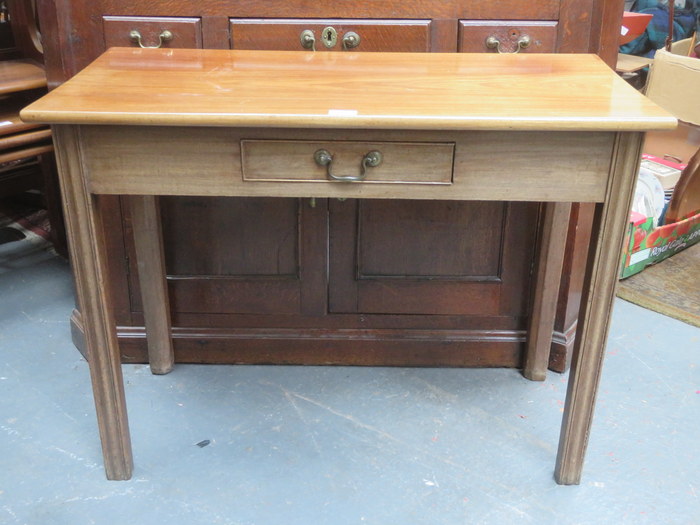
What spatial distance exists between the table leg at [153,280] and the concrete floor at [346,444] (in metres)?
0.07

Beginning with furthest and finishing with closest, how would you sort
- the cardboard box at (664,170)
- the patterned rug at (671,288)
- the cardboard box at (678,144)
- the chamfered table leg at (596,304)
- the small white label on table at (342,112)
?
the cardboard box at (678,144)
the cardboard box at (664,170)
the patterned rug at (671,288)
the chamfered table leg at (596,304)
the small white label on table at (342,112)

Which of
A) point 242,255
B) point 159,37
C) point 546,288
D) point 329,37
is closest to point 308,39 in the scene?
point 329,37

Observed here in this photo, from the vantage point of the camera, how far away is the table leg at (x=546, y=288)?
1775mm

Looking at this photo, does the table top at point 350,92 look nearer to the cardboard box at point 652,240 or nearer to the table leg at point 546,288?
the table leg at point 546,288

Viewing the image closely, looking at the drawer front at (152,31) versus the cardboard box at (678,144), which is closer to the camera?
the drawer front at (152,31)

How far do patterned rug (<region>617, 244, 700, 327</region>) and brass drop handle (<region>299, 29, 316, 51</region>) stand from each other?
54.4 inches

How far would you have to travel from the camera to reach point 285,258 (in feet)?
6.25

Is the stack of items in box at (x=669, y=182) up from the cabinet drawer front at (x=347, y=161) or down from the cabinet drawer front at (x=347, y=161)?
down

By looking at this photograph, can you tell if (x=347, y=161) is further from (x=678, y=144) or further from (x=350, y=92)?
(x=678, y=144)

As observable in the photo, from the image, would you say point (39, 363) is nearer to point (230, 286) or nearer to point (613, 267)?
point (230, 286)

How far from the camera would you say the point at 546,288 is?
1.84 metres


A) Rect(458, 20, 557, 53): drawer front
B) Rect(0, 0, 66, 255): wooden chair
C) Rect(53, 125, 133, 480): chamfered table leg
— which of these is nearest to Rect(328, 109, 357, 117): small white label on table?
Rect(53, 125, 133, 480): chamfered table leg

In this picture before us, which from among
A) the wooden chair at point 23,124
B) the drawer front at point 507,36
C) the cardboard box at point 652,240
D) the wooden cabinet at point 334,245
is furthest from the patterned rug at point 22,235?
the cardboard box at point 652,240

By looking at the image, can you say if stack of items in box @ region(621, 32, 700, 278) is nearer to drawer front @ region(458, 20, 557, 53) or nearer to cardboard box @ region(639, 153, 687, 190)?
cardboard box @ region(639, 153, 687, 190)
